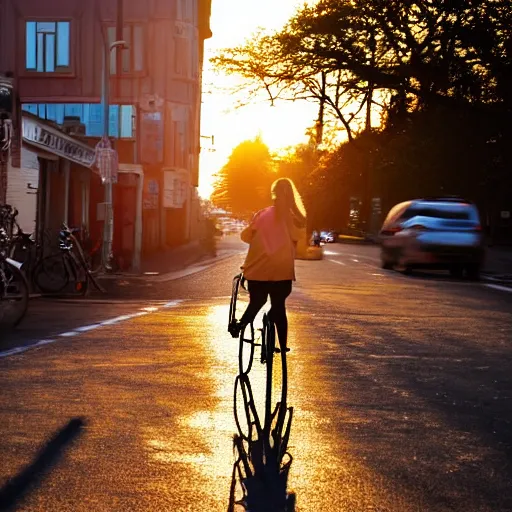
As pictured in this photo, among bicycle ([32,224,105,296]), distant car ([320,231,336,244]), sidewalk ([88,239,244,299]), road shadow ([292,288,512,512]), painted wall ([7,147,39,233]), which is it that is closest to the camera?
road shadow ([292,288,512,512])

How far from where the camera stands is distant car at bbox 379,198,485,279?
85.1ft

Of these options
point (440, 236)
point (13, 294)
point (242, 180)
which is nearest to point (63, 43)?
point (440, 236)

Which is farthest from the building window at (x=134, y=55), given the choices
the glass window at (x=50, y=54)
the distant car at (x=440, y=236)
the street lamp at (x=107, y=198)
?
the distant car at (x=440, y=236)

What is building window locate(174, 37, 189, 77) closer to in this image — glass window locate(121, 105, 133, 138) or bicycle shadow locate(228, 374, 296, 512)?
glass window locate(121, 105, 133, 138)

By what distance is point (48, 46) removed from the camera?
48312 millimetres

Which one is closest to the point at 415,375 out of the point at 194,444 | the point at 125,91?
the point at 194,444

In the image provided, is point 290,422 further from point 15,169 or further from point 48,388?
point 15,169

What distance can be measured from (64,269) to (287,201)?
37.1 ft

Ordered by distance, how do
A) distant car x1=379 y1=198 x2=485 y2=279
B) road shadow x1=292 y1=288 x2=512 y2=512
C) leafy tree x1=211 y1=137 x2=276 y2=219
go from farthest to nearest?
leafy tree x1=211 y1=137 x2=276 y2=219
distant car x1=379 y1=198 x2=485 y2=279
road shadow x1=292 y1=288 x2=512 y2=512

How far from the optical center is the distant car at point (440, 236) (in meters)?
26.0

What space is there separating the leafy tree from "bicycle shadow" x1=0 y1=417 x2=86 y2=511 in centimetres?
16499

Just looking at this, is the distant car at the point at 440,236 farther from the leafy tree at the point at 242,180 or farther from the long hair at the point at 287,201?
the leafy tree at the point at 242,180

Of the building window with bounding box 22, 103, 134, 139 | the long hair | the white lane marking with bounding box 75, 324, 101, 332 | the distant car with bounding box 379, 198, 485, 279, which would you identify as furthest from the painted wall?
the building window with bounding box 22, 103, 134, 139

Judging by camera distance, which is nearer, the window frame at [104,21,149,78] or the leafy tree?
the window frame at [104,21,149,78]
